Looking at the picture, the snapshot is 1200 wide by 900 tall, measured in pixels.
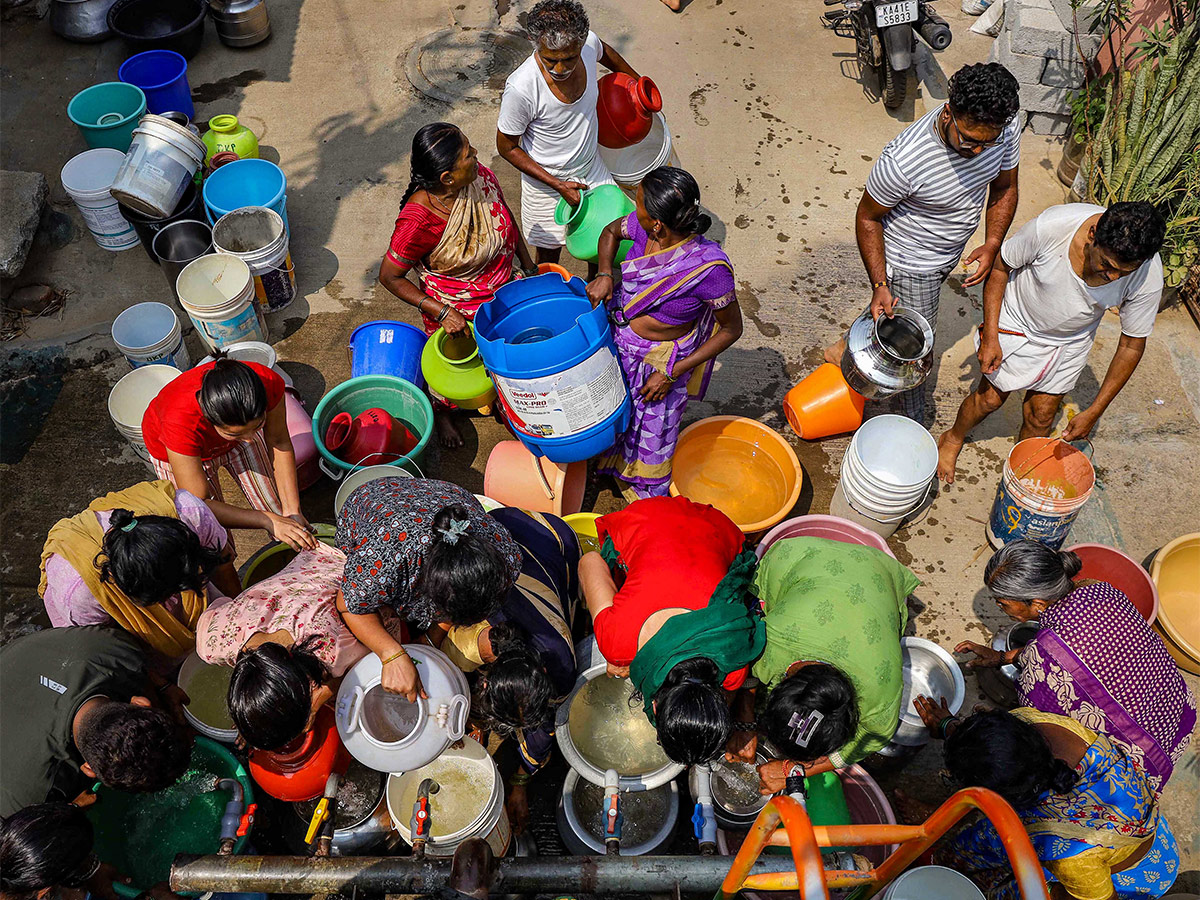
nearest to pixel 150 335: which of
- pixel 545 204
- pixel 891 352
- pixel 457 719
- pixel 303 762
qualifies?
pixel 545 204

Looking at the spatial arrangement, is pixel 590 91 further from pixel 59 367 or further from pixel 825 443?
pixel 59 367

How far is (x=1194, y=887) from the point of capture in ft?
10.6

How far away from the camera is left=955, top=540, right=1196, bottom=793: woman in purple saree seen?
112 inches

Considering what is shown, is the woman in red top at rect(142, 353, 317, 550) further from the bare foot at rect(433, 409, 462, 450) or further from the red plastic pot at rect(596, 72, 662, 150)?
the red plastic pot at rect(596, 72, 662, 150)

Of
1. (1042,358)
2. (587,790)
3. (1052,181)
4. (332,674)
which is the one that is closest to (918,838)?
(587,790)

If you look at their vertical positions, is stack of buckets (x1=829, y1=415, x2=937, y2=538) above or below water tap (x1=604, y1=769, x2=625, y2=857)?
above

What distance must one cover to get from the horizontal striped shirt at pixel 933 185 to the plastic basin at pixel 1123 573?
1474 mm

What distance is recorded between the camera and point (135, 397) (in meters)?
4.03

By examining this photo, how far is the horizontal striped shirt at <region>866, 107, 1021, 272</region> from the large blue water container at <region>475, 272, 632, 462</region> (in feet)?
4.91

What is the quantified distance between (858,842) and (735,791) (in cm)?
108

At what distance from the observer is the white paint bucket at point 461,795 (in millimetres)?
2611

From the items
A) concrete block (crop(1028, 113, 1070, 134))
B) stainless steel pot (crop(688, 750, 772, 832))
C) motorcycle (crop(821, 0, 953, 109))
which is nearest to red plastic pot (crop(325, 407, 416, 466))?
stainless steel pot (crop(688, 750, 772, 832))

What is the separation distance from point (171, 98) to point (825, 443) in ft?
15.6

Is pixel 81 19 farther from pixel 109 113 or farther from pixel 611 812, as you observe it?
pixel 611 812
